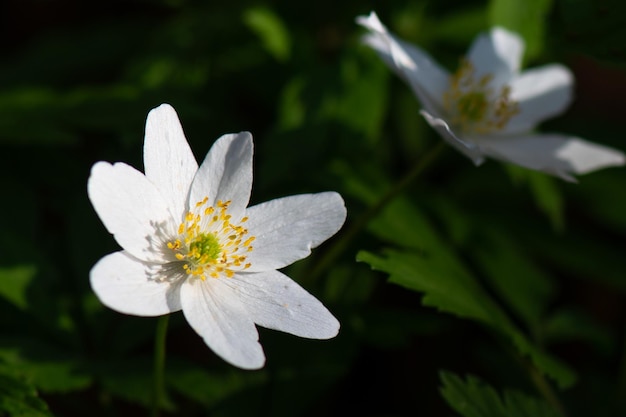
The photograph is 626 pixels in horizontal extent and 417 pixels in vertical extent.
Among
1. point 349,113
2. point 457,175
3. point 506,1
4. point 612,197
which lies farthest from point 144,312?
point 612,197

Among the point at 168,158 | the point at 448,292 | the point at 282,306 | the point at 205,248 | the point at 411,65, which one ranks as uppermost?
the point at 411,65

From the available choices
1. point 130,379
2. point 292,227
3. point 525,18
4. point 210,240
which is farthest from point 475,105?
point 130,379

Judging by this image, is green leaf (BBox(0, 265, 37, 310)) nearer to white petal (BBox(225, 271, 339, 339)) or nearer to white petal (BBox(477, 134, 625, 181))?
white petal (BBox(225, 271, 339, 339))

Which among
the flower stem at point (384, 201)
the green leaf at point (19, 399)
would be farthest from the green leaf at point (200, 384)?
the green leaf at point (19, 399)

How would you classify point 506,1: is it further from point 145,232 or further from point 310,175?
point 145,232

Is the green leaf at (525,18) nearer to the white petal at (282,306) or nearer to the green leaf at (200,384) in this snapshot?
the white petal at (282,306)

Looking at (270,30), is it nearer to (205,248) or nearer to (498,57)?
(498,57)
